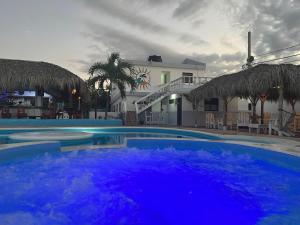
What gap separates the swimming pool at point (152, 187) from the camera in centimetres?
411

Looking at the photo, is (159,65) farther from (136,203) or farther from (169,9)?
(136,203)

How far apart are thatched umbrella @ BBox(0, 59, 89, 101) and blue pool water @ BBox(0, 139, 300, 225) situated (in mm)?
10573

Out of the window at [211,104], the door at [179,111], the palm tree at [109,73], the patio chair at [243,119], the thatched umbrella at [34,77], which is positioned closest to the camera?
the patio chair at [243,119]

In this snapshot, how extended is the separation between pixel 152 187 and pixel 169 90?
53.1ft

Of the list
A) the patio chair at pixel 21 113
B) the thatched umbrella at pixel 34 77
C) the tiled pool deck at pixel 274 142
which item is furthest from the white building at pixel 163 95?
the tiled pool deck at pixel 274 142

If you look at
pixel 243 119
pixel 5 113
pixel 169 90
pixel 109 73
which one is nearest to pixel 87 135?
pixel 109 73

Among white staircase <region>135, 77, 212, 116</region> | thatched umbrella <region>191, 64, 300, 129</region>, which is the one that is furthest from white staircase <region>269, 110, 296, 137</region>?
white staircase <region>135, 77, 212, 116</region>

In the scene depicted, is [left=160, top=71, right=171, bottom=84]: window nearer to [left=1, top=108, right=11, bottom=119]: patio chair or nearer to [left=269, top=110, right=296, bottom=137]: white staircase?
[left=1, top=108, right=11, bottom=119]: patio chair

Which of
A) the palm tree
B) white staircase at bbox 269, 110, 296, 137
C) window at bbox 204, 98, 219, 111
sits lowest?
white staircase at bbox 269, 110, 296, 137

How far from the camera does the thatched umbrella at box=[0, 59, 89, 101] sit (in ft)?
56.1

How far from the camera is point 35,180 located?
19.4ft

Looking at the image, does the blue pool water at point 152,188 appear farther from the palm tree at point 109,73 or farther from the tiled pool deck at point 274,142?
the palm tree at point 109,73

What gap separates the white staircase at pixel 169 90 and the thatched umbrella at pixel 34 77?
4.34m

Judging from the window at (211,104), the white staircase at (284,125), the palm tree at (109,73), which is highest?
the palm tree at (109,73)
